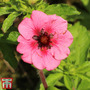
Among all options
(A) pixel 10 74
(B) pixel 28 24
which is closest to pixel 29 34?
(B) pixel 28 24

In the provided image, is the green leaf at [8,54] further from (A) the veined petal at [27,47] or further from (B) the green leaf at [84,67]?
(B) the green leaf at [84,67]

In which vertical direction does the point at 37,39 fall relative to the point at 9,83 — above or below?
above

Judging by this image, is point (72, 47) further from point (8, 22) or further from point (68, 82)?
point (8, 22)

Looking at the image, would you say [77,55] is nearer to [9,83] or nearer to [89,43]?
[89,43]

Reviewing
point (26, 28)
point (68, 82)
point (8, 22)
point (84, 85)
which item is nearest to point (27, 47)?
point (26, 28)

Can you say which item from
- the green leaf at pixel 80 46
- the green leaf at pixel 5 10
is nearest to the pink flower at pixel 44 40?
the green leaf at pixel 5 10

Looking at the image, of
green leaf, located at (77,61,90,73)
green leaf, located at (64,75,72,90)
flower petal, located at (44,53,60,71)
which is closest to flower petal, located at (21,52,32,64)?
flower petal, located at (44,53,60,71)

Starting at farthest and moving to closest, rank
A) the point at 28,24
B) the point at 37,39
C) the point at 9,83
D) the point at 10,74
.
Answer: the point at 10,74
the point at 9,83
the point at 37,39
the point at 28,24

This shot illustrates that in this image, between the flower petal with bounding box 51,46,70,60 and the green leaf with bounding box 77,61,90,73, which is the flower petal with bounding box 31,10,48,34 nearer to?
the flower petal with bounding box 51,46,70,60
